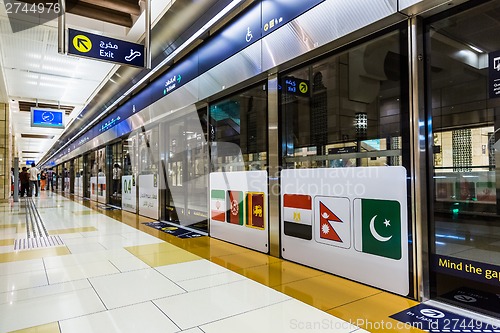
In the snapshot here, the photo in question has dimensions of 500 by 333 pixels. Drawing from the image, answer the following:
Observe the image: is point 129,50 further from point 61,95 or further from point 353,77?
point 61,95

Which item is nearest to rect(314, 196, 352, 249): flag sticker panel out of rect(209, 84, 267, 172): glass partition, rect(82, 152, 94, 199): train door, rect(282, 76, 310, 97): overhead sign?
rect(282, 76, 310, 97): overhead sign

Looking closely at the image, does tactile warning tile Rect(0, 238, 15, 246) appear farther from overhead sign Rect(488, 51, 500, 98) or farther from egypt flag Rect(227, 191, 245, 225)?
overhead sign Rect(488, 51, 500, 98)

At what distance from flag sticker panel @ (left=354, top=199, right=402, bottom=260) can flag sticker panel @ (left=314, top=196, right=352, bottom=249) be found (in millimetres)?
98

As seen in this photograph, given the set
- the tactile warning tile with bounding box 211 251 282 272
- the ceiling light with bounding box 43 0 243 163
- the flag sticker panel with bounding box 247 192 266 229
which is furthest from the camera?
the ceiling light with bounding box 43 0 243 163

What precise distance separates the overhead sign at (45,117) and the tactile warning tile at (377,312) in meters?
12.6

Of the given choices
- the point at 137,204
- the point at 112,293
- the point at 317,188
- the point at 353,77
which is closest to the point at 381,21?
the point at 317,188

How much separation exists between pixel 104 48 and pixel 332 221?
422cm

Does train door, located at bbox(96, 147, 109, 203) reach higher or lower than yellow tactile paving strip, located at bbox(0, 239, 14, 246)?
higher

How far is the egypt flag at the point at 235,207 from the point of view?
14.0ft

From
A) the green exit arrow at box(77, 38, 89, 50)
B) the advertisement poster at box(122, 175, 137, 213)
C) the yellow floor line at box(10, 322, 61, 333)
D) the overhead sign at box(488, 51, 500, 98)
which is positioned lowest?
the yellow floor line at box(10, 322, 61, 333)

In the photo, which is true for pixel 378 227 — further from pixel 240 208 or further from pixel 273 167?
pixel 240 208

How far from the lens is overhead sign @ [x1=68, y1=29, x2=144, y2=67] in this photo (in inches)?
180

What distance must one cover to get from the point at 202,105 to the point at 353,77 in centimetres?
239

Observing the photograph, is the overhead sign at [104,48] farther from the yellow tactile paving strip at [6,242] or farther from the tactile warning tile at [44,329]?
the tactile warning tile at [44,329]
